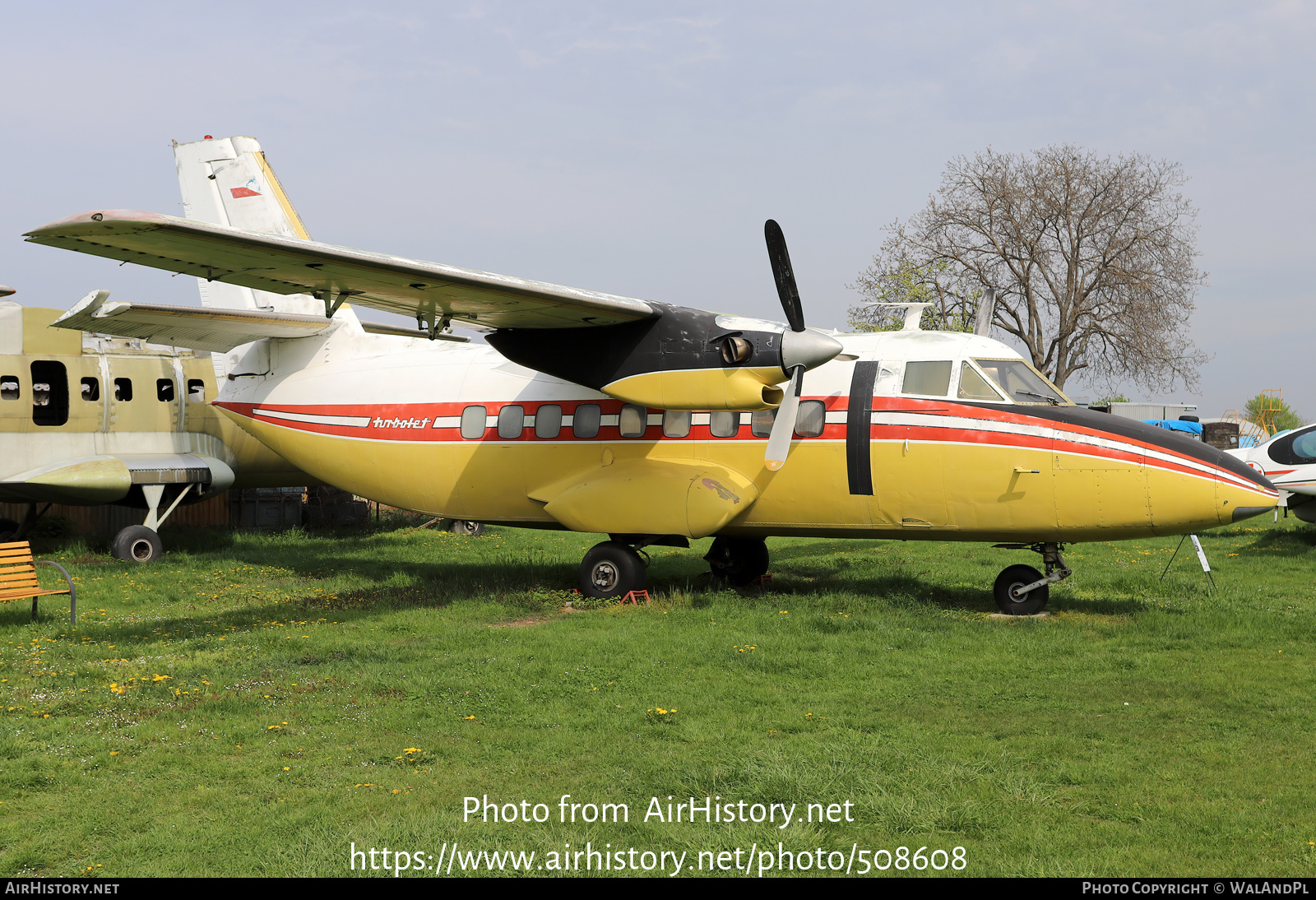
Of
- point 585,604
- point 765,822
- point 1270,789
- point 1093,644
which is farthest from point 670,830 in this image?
point 585,604

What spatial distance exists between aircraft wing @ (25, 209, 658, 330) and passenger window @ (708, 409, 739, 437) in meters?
1.94

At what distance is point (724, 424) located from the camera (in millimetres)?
14023

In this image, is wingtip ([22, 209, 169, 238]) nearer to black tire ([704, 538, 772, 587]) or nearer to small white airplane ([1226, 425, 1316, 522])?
black tire ([704, 538, 772, 587])

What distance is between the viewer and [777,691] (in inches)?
355

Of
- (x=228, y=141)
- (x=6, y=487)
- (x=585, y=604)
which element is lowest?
(x=585, y=604)

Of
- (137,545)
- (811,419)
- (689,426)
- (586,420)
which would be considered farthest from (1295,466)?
(137,545)

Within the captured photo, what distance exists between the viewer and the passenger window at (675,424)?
1424cm

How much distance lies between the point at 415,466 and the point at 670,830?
435 inches

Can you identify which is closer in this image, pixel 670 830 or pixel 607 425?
pixel 670 830

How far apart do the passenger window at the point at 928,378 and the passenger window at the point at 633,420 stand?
3.78 m

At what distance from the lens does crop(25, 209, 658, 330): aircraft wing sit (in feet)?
32.1

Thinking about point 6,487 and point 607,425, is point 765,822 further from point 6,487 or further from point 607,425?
point 6,487

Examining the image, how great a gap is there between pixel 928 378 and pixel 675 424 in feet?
12.0
